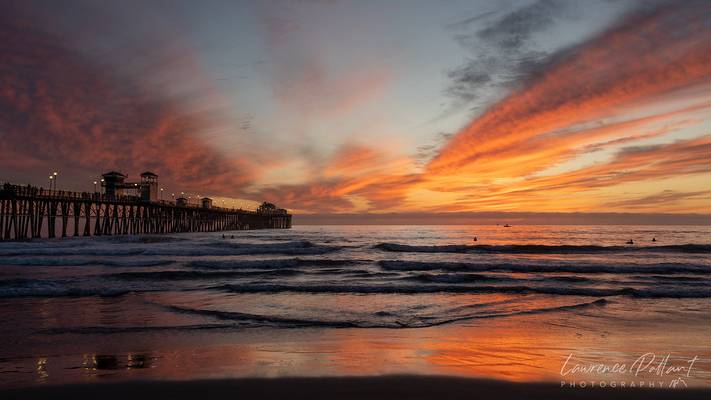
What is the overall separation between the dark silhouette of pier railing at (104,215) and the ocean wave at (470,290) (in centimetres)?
4204

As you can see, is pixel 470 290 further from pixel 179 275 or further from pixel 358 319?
pixel 179 275

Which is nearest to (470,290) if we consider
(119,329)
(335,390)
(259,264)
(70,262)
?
(119,329)

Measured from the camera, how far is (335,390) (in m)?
5.29

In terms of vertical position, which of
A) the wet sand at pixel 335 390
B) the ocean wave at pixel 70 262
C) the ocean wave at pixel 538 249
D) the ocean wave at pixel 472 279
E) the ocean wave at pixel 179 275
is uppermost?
the ocean wave at pixel 538 249

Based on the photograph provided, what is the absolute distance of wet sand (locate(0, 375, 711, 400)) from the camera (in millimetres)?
5113

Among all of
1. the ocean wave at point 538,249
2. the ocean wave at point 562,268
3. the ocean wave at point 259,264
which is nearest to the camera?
the ocean wave at point 562,268

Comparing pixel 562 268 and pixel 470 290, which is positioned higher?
pixel 562 268

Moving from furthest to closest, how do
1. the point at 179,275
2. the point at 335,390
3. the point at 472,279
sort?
the point at 179,275 → the point at 472,279 → the point at 335,390

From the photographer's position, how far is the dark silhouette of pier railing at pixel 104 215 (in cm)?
4650

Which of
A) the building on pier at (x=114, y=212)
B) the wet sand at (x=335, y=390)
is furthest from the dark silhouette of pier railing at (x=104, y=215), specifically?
the wet sand at (x=335, y=390)

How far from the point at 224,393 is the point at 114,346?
321 centimetres

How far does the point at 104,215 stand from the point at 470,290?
5988 cm

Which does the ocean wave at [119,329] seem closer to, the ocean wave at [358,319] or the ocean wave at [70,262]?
the ocean wave at [358,319]

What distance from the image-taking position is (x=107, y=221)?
6291cm
